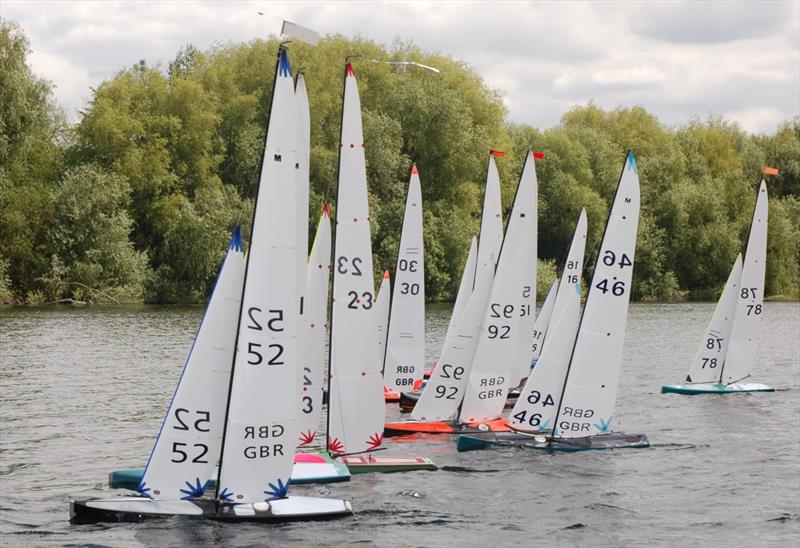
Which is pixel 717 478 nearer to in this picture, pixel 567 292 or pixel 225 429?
pixel 567 292

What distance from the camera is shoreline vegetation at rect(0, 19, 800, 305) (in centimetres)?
6500

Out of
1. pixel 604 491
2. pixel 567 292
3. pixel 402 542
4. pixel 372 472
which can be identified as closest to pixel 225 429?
pixel 402 542

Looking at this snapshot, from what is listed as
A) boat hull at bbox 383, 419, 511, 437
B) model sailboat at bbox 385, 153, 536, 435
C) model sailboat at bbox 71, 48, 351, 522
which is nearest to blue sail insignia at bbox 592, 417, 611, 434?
boat hull at bbox 383, 419, 511, 437

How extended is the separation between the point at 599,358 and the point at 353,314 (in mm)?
6646

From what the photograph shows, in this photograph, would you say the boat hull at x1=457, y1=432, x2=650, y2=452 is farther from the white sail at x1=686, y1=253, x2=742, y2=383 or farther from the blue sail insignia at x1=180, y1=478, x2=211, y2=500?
the white sail at x1=686, y1=253, x2=742, y2=383

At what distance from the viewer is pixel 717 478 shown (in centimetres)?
2472

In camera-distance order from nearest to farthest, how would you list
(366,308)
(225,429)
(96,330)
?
(225,429) → (366,308) → (96,330)

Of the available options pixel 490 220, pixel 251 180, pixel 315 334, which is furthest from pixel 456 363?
pixel 251 180

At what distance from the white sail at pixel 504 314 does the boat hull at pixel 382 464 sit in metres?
3.97

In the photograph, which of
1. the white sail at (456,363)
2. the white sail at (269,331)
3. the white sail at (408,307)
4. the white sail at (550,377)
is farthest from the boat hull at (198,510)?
the white sail at (408,307)

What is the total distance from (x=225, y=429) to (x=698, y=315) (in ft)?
186

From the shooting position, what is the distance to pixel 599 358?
2402cm

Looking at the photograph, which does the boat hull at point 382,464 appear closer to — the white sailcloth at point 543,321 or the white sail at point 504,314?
the white sail at point 504,314

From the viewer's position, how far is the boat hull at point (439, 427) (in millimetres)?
25688
